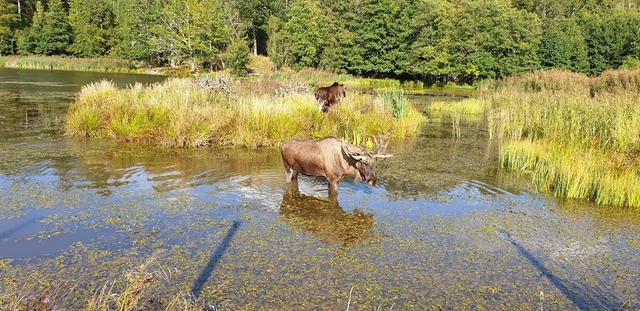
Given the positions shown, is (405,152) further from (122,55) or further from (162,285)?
(122,55)

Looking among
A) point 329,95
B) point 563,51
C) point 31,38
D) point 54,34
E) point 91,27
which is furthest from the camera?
point 91,27

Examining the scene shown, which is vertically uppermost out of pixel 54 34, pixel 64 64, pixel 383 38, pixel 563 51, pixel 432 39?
pixel 54 34

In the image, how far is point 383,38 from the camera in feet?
157

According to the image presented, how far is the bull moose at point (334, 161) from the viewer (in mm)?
7406

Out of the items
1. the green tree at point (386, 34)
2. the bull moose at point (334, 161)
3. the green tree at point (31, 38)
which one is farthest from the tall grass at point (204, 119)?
the green tree at point (31, 38)

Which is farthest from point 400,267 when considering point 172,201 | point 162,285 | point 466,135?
point 466,135

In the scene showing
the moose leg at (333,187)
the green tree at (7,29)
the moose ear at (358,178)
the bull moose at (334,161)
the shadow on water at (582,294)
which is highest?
the green tree at (7,29)

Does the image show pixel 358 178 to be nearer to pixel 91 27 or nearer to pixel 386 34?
pixel 386 34

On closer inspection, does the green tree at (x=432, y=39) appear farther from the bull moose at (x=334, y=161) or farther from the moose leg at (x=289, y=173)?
the bull moose at (x=334, y=161)

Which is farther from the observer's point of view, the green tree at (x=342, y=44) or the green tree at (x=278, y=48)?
the green tree at (x=278, y=48)

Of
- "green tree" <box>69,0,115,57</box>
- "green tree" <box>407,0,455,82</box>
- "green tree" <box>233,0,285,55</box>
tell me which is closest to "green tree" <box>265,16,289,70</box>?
"green tree" <box>233,0,285,55</box>

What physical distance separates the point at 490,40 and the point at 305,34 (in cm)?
1818

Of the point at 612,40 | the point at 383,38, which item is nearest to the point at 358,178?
the point at 383,38

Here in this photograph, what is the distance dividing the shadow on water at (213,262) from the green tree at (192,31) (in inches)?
1808
